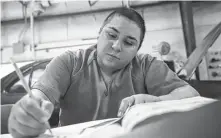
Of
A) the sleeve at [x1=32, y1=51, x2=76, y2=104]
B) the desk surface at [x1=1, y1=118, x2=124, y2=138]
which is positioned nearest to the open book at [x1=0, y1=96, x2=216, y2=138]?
the desk surface at [x1=1, y1=118, x2=124, y2=138]

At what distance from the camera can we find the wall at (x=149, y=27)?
32 centimetres

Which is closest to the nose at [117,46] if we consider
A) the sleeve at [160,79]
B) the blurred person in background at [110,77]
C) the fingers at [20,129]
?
the blurred person in background at [110,77]

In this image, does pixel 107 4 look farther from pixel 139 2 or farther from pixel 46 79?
pixel 46 79

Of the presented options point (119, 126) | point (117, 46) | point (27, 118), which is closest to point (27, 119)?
point (27, 118)

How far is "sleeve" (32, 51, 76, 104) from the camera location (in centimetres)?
35

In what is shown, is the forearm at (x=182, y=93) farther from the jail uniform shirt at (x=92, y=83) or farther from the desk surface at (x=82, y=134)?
the desk surface at (x=82, y=134)

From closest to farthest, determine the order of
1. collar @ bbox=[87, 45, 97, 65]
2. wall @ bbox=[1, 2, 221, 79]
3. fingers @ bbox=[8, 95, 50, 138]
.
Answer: fingers @ bbox=[8, 95, 50, 138], wall @ bbox=[1, 2, 221, 79], collar @ bbox=[87, 45, 97, 65]

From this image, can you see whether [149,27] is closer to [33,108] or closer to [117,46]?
[117,46]

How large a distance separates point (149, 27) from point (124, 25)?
6 cm

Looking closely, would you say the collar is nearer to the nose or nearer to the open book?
the nose

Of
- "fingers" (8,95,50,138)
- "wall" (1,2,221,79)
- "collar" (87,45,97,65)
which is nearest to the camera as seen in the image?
"fingers" (8,95,50,138)

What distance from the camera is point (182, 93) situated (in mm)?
387

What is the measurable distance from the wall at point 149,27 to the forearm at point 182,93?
0.20ft

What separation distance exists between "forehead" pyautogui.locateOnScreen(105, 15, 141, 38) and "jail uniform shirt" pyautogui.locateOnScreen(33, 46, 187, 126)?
70mm
